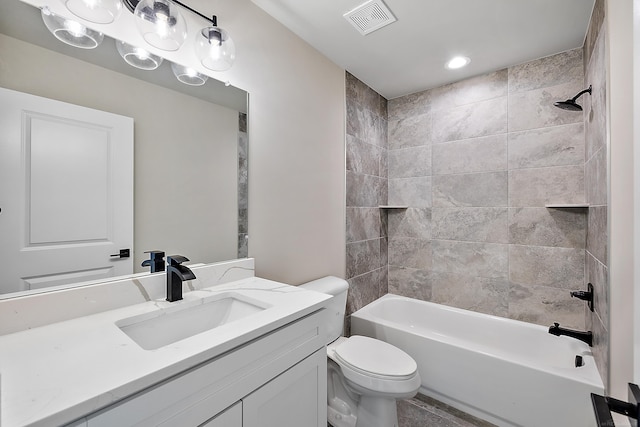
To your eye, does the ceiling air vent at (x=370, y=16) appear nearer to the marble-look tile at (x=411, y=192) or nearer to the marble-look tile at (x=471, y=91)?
the marble-look tile at (x=471, y=91)

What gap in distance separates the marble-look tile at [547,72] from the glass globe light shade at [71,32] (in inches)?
102

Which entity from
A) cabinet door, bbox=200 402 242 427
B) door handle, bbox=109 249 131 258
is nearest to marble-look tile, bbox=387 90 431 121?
door handle, bbox=109 249 131 258

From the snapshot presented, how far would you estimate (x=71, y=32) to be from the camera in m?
0.94

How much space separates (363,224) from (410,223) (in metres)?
0.52

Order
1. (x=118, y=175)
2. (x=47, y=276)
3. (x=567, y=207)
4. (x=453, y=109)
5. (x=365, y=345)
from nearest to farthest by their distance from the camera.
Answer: (x=47, y=276), (x=118, y=175), (x=365, y=345), (x=567, y=207), (x=453, y=109)

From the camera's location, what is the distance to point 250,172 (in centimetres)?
149

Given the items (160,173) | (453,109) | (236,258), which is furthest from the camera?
(453,109)

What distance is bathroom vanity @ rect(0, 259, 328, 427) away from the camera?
0.54m

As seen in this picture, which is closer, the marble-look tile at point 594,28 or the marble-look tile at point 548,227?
the marble-look tile at point 594,28

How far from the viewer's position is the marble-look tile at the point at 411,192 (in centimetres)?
253

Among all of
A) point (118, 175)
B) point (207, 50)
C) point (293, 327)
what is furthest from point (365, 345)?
point (207, 50)

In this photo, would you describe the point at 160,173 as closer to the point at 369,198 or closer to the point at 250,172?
the point at 250,172

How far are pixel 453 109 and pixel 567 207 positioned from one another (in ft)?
3.75

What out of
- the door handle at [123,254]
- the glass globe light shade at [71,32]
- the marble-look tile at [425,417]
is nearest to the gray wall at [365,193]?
the marble-look tile at [425,417]
